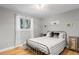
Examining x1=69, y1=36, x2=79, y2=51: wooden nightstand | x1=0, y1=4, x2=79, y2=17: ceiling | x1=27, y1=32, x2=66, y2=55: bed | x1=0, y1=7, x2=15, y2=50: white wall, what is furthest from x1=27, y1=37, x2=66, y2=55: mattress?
x1=0, y1=4, x2=79, y2=17: ceiling

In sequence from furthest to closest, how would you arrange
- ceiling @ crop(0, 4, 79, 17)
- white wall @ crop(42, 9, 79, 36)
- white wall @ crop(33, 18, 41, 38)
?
white wall @ crop(33, 18, 41, 38), white wall @ crop(42, 9, 79, 36), ceiling @ crop(0, 4, 79, 17)

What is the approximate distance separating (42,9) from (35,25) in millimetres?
308

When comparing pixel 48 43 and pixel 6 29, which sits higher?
pixel 6 29

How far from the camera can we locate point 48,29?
1.16m

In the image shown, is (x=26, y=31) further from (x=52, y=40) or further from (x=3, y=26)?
(x=52, y=40)

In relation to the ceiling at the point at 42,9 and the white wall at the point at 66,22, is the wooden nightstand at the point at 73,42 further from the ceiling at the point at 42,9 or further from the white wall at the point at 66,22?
the ceiling at the point at 42,9

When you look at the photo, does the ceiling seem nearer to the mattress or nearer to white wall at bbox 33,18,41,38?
white wall at bbox 33,18,41,38

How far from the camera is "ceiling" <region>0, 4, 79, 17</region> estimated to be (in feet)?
2.98

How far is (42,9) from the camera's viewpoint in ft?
3.29

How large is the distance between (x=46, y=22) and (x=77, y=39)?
2.04 feet

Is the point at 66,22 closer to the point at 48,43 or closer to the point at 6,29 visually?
the point at 48,43

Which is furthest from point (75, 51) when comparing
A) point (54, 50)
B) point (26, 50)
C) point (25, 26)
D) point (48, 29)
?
point (25, 26)

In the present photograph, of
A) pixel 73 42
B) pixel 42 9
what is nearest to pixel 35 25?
pixel 42 9

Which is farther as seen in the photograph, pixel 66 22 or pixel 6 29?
pixel 66 22
